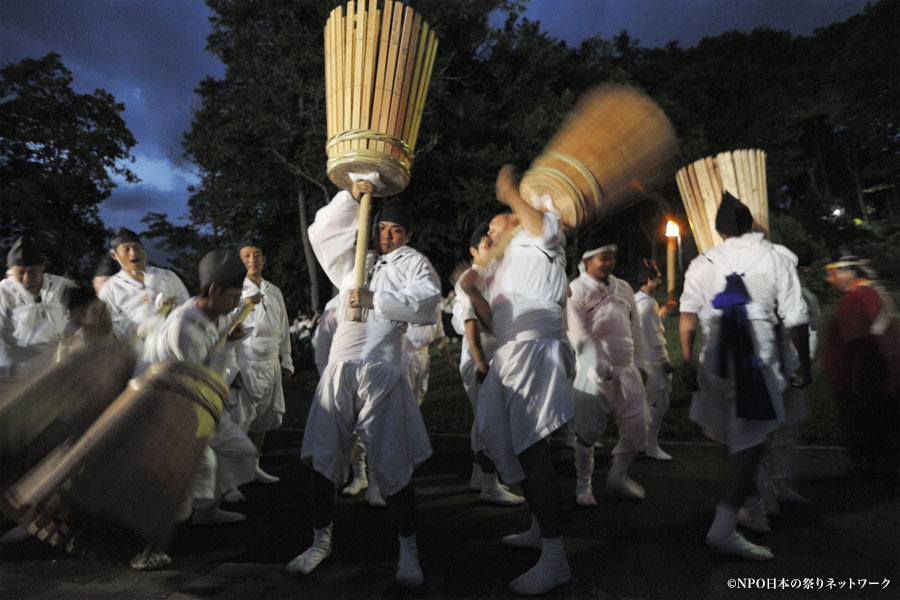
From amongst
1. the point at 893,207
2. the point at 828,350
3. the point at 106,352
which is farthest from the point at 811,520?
the point at 106,352

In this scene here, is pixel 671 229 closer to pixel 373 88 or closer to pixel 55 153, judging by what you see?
pixel 373 88

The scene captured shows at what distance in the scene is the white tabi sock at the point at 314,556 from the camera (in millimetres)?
3109

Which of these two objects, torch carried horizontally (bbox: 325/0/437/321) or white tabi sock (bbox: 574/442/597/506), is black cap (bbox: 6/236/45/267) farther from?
white tabi sock (bbox: 574/442/597/506)

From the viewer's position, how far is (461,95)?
18.4 meters

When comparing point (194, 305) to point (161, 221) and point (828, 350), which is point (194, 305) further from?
point (161, 221)

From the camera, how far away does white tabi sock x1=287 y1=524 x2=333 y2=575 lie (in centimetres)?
311

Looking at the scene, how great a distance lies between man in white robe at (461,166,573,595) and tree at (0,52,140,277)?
1180 cm

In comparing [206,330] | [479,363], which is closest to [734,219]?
[479,363]

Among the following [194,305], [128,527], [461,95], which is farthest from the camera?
[461,95]

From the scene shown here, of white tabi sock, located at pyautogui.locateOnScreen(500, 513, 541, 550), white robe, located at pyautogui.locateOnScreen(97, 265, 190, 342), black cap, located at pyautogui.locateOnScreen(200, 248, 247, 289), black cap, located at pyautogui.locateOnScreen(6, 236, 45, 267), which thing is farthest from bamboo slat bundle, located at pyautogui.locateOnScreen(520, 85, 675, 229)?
black cap, located at pyautogui.locateOnScreen(6, 236, 45, 267)

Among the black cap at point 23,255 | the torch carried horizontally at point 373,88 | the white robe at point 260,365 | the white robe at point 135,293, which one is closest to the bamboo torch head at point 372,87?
the torch carried horizontally at point 373,88

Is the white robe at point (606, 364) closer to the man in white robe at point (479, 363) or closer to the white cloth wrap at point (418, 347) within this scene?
the man in white robe at point (479, 363)

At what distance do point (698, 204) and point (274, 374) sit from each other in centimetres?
392

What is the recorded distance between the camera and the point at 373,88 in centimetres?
275
